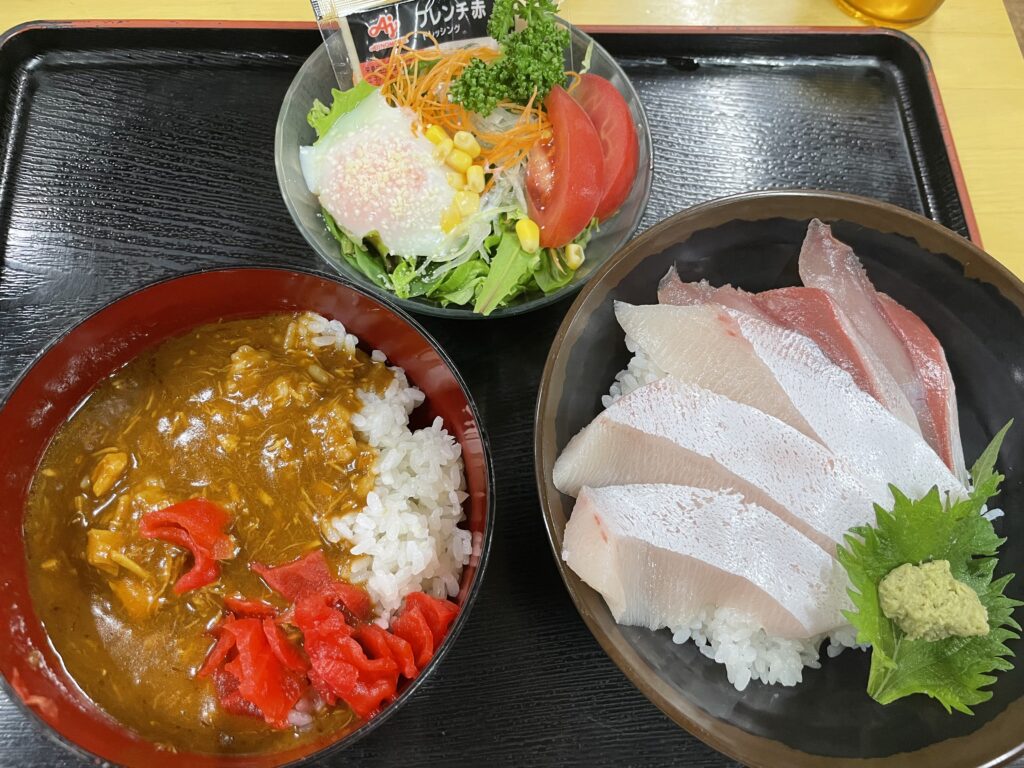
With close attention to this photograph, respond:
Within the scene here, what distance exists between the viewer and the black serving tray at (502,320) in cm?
182

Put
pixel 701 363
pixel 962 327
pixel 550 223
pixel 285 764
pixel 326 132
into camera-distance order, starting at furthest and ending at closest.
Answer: pixel 326 132 < pixel 550 223 < pixel 962 327 < pixel 701 363 < pixel 285 764

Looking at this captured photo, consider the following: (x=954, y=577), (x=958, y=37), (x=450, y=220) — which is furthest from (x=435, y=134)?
(x=958, y=37)

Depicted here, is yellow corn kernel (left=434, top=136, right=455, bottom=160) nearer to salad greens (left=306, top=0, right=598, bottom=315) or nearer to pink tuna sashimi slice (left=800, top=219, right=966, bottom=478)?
salad greens (left=306, top=0, right=598, bottom=315)

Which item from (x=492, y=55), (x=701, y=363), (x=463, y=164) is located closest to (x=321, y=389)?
(x=463, y=164)

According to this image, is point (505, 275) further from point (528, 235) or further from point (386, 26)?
point (386, 26)

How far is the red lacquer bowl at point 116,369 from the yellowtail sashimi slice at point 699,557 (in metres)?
0.28

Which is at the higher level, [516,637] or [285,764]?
[285,764]

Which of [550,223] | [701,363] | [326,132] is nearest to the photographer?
[701,363]

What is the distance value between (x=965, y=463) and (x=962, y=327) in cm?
34

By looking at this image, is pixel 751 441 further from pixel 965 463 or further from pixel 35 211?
pixel 35 211

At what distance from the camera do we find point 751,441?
5.15ft

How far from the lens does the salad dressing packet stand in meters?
2.02

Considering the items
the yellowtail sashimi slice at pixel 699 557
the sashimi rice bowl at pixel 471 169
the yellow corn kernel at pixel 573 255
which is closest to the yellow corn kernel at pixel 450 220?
the sashimi rice bowl at pixel 471 169

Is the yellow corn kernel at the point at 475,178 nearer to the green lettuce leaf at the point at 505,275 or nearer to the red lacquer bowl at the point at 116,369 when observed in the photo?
the green lettuce leaf at the point at 505,275
